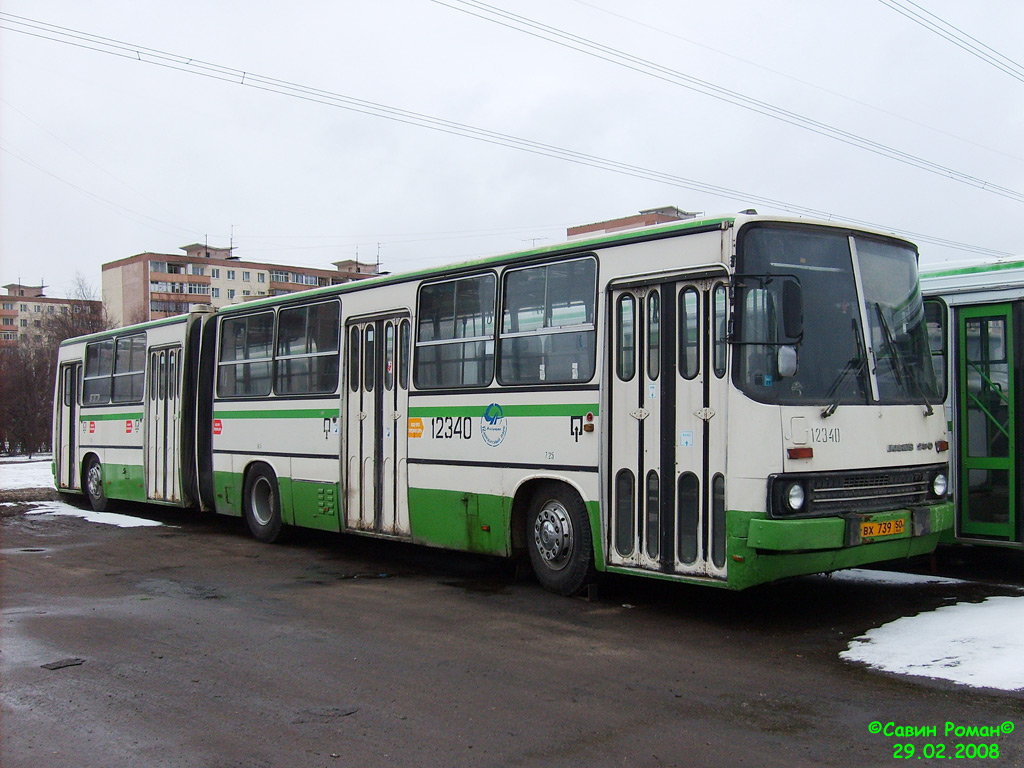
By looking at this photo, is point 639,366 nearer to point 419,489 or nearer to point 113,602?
point 419,489

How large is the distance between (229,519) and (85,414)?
391cm

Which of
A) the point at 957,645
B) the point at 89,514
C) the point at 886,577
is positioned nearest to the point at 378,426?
the point at 886,577

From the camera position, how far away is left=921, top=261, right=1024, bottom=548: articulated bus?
927 centimetres

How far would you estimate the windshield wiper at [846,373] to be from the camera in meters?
7.38

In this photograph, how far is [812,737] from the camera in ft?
16.8

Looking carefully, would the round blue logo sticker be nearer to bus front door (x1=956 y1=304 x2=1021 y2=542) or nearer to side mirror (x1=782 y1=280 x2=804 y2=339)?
side mirror (x1=782 y1=280 x2=804 y2=339)

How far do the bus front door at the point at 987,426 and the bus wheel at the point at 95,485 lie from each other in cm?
1430

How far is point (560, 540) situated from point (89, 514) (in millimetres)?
11528

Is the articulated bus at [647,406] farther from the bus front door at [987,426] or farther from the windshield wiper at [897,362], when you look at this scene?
the bus front door at [987,426]

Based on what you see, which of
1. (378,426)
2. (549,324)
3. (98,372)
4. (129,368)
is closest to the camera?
(549,324)

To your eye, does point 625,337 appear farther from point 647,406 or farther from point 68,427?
point 68,427

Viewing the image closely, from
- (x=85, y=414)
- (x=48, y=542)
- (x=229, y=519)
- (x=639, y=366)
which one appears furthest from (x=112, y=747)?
(x=85, y=414)

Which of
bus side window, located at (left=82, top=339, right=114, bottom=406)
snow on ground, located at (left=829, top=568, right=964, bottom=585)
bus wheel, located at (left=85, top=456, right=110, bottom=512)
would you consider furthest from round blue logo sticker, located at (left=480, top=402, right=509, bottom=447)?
bus wheel, located at (left=85, top=456, right=110, bottom=512)

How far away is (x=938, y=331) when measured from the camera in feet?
32.0
